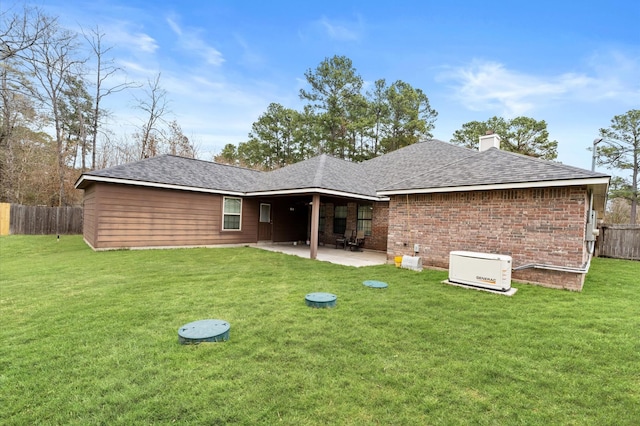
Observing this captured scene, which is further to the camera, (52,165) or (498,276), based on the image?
(52,165)

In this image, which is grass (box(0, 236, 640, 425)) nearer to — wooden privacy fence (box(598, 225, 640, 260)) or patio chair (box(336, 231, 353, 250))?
patio chair (box(336, 231, 353, 250))

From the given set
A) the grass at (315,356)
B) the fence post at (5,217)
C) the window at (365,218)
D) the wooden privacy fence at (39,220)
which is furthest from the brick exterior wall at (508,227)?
the fence post at (5,217)

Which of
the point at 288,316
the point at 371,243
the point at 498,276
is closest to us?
the point at 288,316

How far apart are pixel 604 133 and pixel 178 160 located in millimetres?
27988

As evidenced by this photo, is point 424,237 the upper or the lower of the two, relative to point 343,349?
upper

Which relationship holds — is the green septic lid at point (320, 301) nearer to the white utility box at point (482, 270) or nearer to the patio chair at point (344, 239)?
the white utility box at point (482, 270)

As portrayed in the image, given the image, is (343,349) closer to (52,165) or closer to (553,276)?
(553,276)

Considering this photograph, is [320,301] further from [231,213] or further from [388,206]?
[231,213]

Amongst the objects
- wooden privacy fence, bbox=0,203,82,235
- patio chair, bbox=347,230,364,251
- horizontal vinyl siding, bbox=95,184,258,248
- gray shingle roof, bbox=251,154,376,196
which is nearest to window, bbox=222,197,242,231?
horizontal vinyl siding, bbox=95,184,258,248

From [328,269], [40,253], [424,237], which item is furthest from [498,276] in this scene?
[40,253]

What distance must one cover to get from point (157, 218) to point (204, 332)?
28.8 feet

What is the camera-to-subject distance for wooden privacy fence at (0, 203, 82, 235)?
1457cm

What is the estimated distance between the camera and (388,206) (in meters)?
11.7

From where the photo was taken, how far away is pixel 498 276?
228 inches
